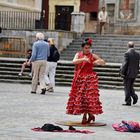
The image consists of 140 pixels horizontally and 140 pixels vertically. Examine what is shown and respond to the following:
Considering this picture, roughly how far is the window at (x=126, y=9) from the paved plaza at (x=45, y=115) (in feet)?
54.4

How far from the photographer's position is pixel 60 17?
4666 cm

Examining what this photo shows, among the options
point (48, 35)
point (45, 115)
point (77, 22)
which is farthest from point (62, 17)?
point (45, 115)

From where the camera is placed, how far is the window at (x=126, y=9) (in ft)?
120

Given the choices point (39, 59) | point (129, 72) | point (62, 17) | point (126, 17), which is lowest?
point (129, 72)

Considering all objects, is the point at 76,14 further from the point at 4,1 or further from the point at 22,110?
the point at 22,110

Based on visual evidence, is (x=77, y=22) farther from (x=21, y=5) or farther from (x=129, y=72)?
(x=129, y=72)

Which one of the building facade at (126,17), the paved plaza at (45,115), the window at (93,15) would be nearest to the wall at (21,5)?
the building facade at (126,17)

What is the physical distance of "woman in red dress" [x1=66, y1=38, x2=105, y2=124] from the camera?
39.6 feet

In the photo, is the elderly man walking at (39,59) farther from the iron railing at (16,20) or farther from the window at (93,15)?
the window at (93,15)

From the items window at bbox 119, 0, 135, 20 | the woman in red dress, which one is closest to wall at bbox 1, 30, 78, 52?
Answer: window at bbox 119, 0, 135, 20

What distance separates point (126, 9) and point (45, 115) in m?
23.9

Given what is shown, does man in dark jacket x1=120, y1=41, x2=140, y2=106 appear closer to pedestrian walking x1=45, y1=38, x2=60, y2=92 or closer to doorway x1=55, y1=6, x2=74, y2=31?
pedestrian walking x1=45, y1=38, x2=60, y2=92

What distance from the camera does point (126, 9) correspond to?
36.7m

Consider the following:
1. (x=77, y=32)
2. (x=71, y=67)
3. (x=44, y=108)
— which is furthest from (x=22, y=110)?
(x=77, y=32)
